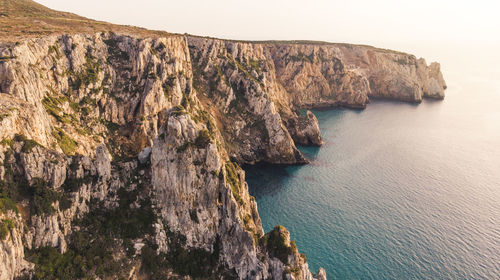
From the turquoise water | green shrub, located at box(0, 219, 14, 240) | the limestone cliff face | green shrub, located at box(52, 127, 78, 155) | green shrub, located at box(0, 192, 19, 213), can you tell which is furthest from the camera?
the turquoise water

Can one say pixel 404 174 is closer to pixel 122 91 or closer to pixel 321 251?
pixel 321 251

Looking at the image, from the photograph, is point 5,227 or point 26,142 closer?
point 5,227

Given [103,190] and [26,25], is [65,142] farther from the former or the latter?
[26,25]

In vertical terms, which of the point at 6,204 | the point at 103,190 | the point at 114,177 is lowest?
the point at 103,190

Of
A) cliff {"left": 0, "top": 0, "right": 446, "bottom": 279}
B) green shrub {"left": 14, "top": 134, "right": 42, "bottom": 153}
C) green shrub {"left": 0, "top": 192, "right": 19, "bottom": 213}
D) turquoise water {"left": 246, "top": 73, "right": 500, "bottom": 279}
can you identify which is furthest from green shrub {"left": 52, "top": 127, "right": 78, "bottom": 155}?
turquoise water {"left": 246, "top": 73, "right": 500, "bottom": 279}

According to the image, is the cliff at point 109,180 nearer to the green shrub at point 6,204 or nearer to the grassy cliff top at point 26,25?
the green shrub at point 6,204

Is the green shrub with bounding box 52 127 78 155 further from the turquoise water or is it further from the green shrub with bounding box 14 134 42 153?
the turquoise water

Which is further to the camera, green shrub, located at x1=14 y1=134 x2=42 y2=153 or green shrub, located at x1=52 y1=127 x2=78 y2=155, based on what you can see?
green shrub, located at x1=52 y1=127 x2=78 y2=155

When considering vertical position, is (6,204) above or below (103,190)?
above

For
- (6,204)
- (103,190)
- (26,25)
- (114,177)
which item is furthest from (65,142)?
(26,25)
